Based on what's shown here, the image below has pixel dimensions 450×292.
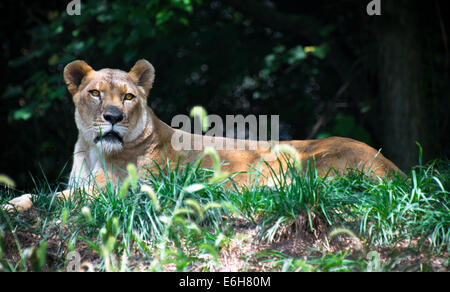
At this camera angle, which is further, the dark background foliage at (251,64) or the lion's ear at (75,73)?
the dark background foliage at (251,64)

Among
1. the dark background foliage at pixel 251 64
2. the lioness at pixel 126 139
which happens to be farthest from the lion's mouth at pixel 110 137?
the dark background foliage at pixel 251 64

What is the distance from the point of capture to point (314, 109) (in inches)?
385

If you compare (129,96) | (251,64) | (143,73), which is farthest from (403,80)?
(129,96)

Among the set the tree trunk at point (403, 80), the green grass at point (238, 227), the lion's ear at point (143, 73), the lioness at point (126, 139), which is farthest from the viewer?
the tree trunk at point (403, 80)

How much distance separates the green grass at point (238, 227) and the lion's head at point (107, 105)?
79cm

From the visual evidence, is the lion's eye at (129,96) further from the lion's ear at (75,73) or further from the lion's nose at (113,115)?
the lion's ear at (75,73)

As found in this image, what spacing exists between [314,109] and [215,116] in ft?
6.13

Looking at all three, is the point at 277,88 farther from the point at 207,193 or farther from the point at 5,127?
the point at 207,193

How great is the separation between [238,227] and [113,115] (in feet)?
5.38

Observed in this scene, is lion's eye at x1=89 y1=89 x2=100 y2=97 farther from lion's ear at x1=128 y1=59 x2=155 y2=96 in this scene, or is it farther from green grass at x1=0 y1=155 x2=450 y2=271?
green grass at x1=0 y1=155 x2=450 y2=271

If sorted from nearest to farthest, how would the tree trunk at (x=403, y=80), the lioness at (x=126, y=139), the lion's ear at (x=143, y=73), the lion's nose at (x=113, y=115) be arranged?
1. the lion's nose at (x=113, y=115)
2. the lioness at (x=126, y=139)
3. the lion's ear at (x=143, y=73)
4. the tree trunk at (x=403, y=80)

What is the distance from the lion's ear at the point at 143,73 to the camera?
5.38 meters
